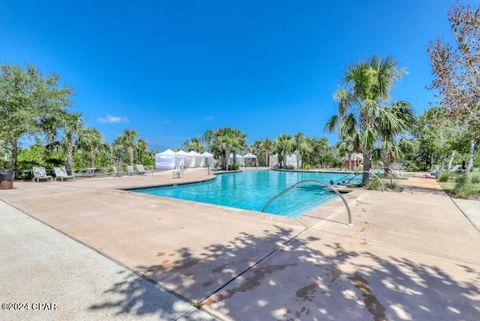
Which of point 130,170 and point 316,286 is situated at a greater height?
point 130,170

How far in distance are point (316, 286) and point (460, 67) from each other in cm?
923

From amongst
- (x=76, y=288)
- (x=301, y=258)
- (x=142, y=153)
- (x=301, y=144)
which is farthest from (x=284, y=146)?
(x=76, y=288)

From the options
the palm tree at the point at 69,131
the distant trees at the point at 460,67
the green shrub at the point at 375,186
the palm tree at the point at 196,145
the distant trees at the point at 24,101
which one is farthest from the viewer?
the palm tree at the point at 196,145

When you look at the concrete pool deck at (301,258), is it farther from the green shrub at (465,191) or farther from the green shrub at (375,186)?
the green shrub at (375,186)

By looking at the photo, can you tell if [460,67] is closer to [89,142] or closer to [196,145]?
[89,142]

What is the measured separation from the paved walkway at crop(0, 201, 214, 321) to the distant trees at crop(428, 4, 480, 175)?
9809mm

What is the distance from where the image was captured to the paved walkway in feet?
5.94

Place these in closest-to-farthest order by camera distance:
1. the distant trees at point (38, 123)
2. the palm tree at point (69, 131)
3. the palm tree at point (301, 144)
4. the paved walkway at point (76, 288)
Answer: the paved walkway at point (76, 288)
the distant trees at point (38, 123)
the palm tree at point (69, 131)
the palm tree at point (301, 144)

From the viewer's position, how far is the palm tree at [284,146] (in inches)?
1080

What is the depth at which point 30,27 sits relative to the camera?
47.9 feet

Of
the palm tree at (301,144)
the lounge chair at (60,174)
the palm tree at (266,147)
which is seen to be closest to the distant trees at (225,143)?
the palm tree at (301,144)

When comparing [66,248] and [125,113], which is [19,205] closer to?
[66,248]

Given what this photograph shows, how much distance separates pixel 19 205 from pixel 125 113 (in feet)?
138

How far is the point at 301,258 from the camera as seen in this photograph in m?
2.80
